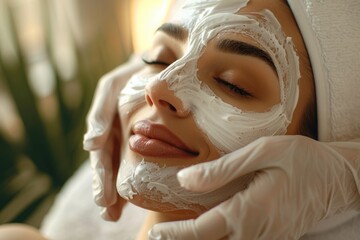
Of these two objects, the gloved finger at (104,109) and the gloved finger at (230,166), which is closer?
the gloved finger at (230,166)

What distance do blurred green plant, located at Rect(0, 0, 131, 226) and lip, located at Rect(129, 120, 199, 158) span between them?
1.06 metres

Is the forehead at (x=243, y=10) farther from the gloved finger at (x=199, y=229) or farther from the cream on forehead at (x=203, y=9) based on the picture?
the gloved finger at (x=199, y=229)

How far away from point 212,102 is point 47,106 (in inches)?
45.0

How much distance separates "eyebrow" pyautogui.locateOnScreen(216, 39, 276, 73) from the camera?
2.88 feet

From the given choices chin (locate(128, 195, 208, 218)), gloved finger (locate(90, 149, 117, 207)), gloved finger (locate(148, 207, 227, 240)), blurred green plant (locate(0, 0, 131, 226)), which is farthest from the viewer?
blurred green plant (locate(0, 0, 131, 226))

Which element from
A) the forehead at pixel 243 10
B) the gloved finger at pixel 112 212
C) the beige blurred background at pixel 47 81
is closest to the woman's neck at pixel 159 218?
the gloved finger at pixel 112 212

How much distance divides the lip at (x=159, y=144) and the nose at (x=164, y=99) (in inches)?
1.4

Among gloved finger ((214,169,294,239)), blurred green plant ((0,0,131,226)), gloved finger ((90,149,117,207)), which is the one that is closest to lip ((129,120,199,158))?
gloved finger ((214,169,294,239))

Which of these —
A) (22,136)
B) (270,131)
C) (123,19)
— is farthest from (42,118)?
(270,131)

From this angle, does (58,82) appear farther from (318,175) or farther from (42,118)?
(318,175)

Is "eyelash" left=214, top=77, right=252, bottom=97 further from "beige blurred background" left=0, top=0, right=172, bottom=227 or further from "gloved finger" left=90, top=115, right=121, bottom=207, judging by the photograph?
"beige blurred background" left=0, top=0, right=172, bottom=227

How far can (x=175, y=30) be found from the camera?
94 cm

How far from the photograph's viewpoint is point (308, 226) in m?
0.89

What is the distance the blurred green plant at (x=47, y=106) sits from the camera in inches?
71.0
